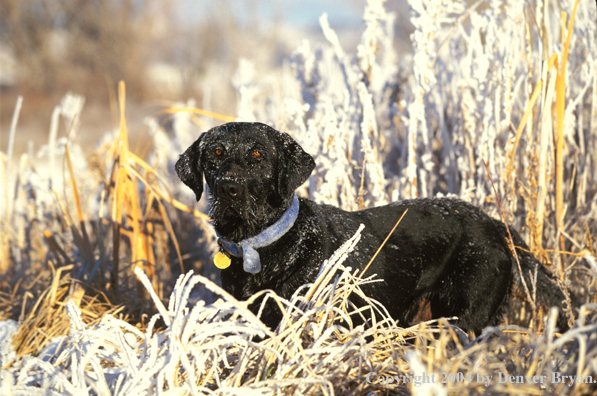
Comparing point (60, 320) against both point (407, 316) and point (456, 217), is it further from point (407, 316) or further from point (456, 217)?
point (456, 217)

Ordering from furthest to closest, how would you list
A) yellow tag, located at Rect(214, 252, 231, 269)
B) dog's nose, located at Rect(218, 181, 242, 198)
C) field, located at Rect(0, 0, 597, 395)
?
yellow tag, located at Rect(214, 252, 231, 269) → dog's nose, located at Rect(218, 181, 242, 198) → field, located at Rect(0, 0, 597, 395)

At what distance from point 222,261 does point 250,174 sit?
1.38ft

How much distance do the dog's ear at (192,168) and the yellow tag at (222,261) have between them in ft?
1.27

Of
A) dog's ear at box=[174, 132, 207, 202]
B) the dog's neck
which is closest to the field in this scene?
the dog's neck

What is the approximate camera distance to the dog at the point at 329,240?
2.09 m

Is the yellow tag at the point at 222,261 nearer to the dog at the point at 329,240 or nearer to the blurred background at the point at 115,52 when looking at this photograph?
the dog at the point at 329,240

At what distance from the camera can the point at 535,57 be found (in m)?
3.38

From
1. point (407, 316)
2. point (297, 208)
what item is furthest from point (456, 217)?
point (297, 208)

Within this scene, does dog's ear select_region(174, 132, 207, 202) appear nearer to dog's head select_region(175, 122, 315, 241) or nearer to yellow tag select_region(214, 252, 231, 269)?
dog's head select_region(175, 122, 315, 241)

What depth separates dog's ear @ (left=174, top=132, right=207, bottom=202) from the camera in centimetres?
237

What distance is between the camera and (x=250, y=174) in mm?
2121

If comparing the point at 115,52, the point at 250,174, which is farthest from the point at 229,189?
the point at 115,52

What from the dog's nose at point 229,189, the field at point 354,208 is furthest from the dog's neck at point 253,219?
the field at point 354,208

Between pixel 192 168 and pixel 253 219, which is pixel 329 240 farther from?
pixel 192 168
